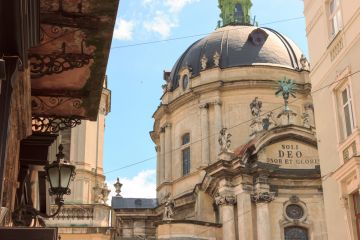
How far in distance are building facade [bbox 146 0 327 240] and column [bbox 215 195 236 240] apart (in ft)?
0.17

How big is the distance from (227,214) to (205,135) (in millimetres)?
8408

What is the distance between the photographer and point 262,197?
29938mm

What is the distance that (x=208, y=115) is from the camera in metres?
38.4

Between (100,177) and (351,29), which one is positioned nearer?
(351,29)

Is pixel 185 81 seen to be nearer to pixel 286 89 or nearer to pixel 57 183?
pixel 286 89

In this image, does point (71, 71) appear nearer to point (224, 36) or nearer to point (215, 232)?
point (215, 232)

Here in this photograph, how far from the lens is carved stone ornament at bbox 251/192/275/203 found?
29938 mm

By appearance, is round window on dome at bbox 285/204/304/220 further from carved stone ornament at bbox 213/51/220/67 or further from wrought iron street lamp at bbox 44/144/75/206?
wrought iron street lamp at bbox 44/144/75/206

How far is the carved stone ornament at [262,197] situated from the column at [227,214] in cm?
104

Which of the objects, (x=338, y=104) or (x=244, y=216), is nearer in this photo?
(x=338, y=104)

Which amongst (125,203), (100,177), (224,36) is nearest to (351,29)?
(100,177)

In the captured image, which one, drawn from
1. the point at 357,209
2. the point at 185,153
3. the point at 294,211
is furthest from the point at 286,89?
the point at 357,209

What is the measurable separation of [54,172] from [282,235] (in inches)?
918

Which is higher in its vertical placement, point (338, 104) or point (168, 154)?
point (168, 154)
